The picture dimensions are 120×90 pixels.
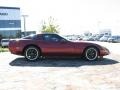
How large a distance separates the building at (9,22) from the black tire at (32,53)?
5079 cm

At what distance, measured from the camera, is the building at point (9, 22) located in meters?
63.4

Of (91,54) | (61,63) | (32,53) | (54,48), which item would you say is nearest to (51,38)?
(54,48)

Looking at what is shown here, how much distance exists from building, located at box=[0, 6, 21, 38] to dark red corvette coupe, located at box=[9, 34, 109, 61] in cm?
5076

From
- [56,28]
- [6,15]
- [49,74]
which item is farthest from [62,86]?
[56,28]

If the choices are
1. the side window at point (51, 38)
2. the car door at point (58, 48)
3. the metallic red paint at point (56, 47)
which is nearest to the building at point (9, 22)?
the side window at point (51, 38)

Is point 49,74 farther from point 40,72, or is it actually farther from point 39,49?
point 39,49

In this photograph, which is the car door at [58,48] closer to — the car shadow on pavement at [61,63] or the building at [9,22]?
the car shadow on pavement at [61,63]

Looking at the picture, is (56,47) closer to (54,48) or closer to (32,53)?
(54,48)

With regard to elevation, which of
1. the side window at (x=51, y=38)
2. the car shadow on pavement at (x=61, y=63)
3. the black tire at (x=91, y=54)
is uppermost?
the side window at (x=51, y=38)

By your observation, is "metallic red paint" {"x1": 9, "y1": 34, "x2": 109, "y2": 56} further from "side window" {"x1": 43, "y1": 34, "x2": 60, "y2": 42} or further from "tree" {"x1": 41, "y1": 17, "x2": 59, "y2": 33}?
"tree" {"x1": 41, "y1": 17, "x2": 59, "y2": 33}

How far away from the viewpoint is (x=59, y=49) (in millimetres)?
12727

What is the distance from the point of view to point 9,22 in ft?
214

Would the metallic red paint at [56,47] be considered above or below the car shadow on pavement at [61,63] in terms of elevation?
above

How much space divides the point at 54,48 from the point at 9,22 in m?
53.8
